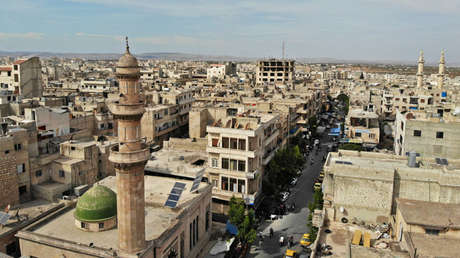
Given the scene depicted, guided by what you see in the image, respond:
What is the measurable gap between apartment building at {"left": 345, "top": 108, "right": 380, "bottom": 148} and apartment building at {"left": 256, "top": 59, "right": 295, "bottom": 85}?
226 ft

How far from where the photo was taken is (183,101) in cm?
5806

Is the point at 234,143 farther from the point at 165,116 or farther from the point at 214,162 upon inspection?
the point at 165,116

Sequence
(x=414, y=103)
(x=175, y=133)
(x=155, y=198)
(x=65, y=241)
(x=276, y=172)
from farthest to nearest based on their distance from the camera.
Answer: (x=414, y=103), (x=175, y=133), (x=276, y=172), (x=155, y=198), (x=65, y=241)

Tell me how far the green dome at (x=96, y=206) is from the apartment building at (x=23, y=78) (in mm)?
50807

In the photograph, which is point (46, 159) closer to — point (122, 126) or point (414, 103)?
point (122, 126)

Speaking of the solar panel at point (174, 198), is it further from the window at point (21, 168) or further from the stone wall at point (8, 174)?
the window at point (21, 168)

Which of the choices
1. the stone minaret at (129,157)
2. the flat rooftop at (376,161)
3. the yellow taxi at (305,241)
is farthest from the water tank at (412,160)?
the stone minaret at (129,157)

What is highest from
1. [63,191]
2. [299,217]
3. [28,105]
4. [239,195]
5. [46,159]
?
[28,105]

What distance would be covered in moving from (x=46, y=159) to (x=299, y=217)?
2409 cm

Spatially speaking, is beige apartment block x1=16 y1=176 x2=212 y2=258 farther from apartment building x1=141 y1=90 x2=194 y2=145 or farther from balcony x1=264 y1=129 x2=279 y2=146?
apartment building x1=141 y1=90 x2=194 y2=145

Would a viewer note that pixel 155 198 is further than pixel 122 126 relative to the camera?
Yes

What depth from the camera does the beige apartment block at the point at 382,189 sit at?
79.8 feet

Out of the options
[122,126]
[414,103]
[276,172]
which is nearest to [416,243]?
[122,126]

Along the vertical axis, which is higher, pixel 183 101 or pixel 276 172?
pixel 183 101
